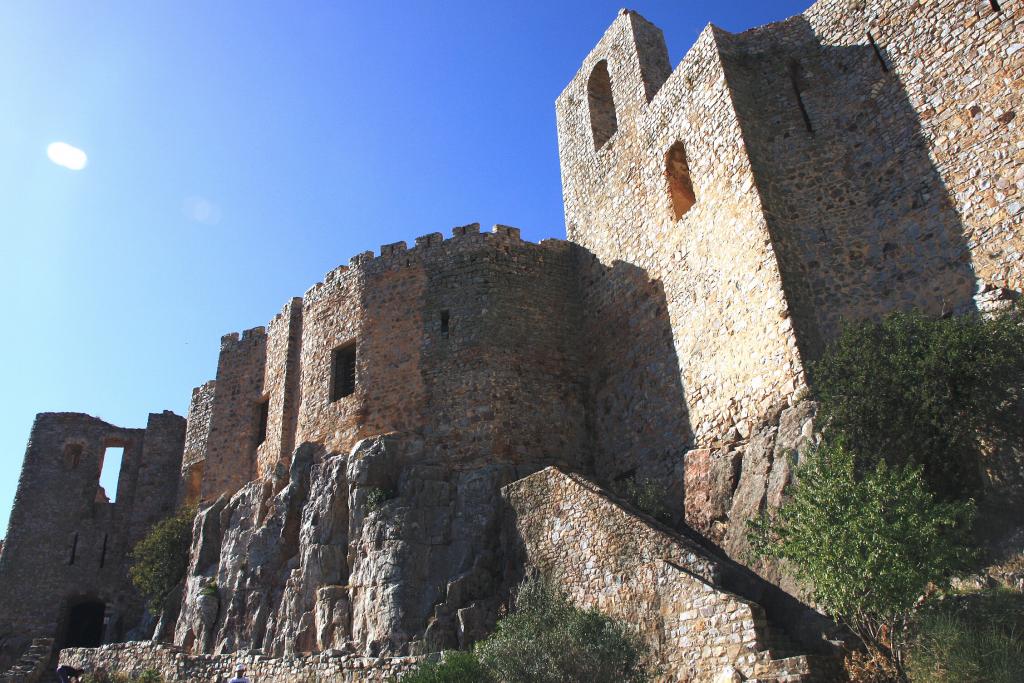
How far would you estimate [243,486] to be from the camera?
2311 centimetres

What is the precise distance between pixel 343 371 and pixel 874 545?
47.5 feet

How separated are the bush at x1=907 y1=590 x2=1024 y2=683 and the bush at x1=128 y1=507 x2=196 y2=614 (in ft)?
62.3

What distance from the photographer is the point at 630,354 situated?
59.2ft

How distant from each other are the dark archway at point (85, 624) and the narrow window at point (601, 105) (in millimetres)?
22300

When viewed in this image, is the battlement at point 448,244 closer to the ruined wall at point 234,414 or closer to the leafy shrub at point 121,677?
the ruined wall at point 234,414

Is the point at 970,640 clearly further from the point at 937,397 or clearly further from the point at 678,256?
the point at 678,256

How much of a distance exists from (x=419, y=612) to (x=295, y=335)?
10.6 m

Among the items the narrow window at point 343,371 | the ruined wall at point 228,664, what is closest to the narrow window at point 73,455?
the ruined wall at point 228,664

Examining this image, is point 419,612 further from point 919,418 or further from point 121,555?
point 121,555

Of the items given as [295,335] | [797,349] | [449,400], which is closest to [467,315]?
[449,400]

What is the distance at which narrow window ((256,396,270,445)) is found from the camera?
2427cm

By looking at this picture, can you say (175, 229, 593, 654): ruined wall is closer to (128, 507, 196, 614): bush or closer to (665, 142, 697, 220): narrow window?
(128, 507, 196, 614): bush

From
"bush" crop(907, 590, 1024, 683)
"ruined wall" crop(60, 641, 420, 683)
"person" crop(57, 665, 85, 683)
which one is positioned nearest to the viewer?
"bush" crop(907, 590, 1024, 683)

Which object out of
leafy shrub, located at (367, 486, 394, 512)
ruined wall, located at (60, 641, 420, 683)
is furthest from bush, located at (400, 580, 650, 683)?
leafy shrub, located at (367, 486, 394, 512)
